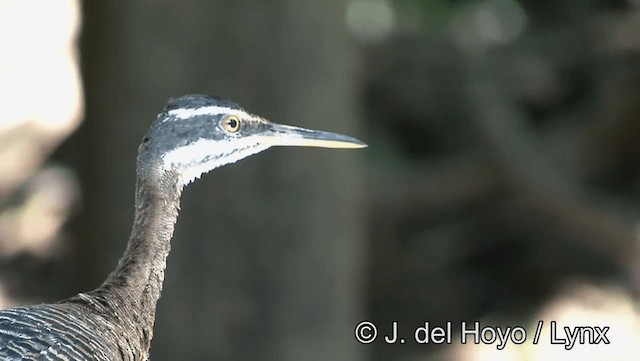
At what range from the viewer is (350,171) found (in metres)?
4.40

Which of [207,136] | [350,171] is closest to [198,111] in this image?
[207,136]

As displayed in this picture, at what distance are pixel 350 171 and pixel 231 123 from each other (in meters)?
1.89

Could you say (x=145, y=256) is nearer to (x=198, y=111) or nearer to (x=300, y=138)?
(x=198, y=111)

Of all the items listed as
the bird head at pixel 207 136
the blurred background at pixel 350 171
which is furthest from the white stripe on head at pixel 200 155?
the blurred background at pixel 350 171

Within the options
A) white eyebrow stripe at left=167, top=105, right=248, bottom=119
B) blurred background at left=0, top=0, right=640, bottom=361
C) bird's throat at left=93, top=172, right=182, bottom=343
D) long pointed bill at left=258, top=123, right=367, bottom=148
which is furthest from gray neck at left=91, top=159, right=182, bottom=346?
blurred background at left=0, top=0, right=640, bottom=361

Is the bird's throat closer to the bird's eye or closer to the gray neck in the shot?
the gray neck

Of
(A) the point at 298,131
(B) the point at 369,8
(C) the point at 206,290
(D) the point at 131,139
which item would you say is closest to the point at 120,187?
(D) the point at 131,139

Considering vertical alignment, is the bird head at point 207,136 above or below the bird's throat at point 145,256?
above

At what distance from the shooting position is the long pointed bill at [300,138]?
2.57 metres

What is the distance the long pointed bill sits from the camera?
2568mm

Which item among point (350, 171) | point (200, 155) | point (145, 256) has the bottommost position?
point (145, 256)

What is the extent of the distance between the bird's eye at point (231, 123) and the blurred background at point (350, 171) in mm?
1392

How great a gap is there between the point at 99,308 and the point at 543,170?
3.33m

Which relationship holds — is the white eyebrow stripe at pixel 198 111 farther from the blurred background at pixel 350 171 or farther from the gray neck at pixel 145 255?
the blurred background at pixel 350 171
